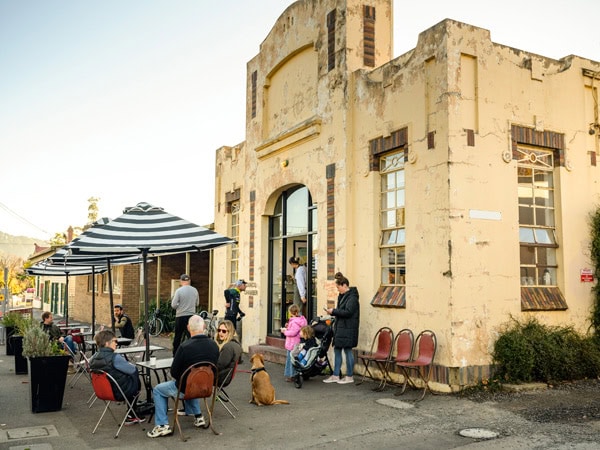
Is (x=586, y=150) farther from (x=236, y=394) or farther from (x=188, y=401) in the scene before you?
(x=188, y=401)

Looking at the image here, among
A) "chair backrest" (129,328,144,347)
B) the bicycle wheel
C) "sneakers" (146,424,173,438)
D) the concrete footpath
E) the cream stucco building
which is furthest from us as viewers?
the bicycle wheel

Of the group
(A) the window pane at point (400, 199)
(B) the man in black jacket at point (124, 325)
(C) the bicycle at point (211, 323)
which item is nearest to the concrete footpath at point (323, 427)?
(A) the window pane at point (400, 199)

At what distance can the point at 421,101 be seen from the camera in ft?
31.8

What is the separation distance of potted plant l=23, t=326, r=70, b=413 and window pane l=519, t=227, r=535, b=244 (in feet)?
23.7

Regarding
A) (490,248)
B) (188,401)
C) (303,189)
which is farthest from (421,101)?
(188,401)

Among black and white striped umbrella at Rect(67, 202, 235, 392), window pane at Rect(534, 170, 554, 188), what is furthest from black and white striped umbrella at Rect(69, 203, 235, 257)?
window pane at Rect(534, 170, 554, 188)

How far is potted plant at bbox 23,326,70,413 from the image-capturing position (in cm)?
800

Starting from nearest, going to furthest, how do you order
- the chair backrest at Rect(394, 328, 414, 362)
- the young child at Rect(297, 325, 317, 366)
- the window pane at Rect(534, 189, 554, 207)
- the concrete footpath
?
the concrete footpath, the chair backrest at Rect(394, 328, 414, 362), the young child at Rect(297, 325, 317, 366), the window pane at Rect(534, 189, 554, 207)

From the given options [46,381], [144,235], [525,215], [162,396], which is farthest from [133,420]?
[525,215]

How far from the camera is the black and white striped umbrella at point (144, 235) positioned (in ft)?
27.2

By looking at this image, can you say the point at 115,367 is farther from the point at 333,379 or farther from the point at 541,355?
the point at 541,355

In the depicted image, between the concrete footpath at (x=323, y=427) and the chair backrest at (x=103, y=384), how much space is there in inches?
18.4

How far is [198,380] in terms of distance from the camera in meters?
6.72

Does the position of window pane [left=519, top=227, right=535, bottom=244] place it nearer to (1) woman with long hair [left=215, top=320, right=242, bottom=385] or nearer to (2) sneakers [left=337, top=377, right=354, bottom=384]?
(2) sneakers [left=337, top=377, right=354, bottom=384]
